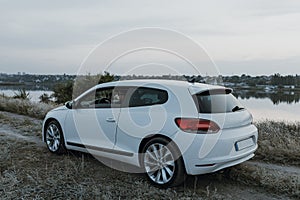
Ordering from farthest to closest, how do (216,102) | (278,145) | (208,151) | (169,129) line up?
(278,145)
(216,102)
(169,129)
(208,151)

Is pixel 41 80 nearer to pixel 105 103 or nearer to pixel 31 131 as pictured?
pixel 31 131

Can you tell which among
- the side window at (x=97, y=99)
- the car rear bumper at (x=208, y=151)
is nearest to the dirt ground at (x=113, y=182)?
the car rear bumper at (x=208, y=151)

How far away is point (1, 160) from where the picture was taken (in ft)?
17.9

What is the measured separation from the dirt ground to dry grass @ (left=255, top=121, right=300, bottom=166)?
0.25 metres

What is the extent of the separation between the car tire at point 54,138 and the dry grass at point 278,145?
11.9 feet

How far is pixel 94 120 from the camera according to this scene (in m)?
5.10

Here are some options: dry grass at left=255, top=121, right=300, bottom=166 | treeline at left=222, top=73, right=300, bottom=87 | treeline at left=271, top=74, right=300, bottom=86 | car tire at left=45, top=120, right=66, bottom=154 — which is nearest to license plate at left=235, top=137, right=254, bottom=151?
dry grass at left=255, top=121, right=300, bottom=166

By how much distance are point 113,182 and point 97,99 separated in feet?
5.06

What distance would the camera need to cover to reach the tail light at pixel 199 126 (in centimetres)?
399

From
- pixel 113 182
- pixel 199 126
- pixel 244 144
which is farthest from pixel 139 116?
pixel 244 144

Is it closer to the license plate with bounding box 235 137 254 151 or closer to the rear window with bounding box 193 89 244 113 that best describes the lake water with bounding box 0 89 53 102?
the rear window with bounding box 193 89 244 113

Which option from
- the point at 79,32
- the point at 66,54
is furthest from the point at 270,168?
the point at 66,54

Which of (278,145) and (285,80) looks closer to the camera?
(278,145)

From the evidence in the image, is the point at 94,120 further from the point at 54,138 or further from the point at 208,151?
the point at 208,151
